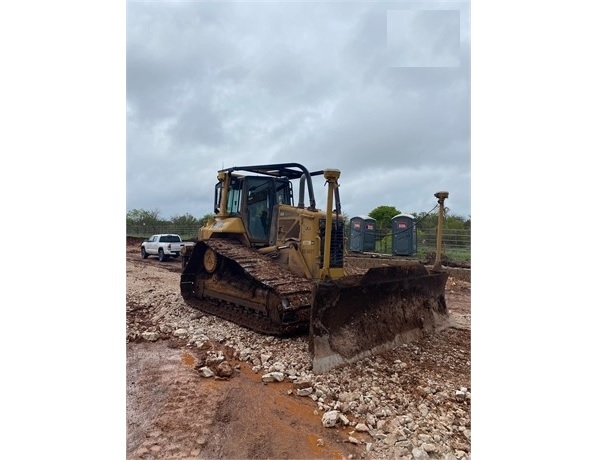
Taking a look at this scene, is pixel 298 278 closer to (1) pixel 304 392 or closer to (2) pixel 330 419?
(1) pixel 304 392

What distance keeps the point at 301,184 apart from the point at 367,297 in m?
1.77

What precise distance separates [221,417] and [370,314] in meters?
1.70

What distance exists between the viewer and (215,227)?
18.5ft

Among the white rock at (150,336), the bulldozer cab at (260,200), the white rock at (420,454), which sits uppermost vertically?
the bulldozer cab at (260,200)

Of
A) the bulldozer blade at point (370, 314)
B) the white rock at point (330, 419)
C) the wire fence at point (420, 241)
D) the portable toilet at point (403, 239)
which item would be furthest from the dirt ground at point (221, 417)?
the portable toilet at point (403, 239)

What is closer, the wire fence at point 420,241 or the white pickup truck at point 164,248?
the wire fence at point 420,241

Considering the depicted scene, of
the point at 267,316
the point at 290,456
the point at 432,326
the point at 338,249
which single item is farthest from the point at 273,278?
the point at 290,456

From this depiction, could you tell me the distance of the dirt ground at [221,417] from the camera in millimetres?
2145

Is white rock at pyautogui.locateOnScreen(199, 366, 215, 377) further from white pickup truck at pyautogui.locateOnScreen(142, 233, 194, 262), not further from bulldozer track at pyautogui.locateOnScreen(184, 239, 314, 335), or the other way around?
white pickup truck at pyautogui.locateOnScreen(142, 233, 194, 262)

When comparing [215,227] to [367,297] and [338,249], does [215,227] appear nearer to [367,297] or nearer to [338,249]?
[338,249]

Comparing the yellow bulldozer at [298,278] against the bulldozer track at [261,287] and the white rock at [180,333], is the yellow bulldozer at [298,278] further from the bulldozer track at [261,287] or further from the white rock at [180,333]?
the white rock at [180,333]

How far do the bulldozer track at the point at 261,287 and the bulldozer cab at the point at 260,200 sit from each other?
315mm

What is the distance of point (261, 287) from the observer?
4.50m

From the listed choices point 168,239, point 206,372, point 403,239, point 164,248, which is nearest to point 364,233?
point 403,239
